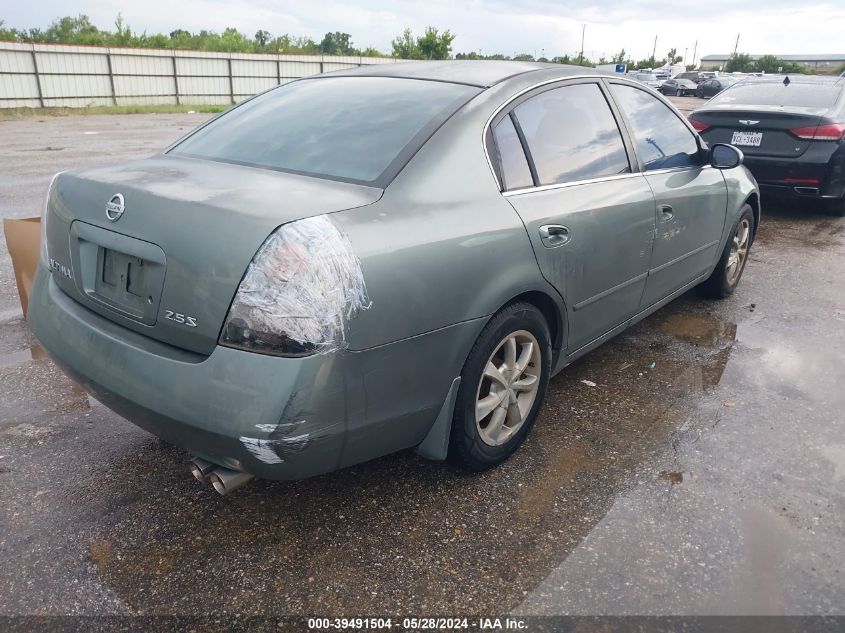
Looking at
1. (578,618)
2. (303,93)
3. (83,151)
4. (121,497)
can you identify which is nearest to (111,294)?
(121,497)

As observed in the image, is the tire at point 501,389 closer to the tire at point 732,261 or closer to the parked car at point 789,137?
the tire at point 732,261

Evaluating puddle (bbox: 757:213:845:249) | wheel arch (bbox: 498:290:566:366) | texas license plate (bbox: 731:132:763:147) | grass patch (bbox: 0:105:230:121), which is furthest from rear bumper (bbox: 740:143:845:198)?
grass patch (bbox: 0:105:230:121)

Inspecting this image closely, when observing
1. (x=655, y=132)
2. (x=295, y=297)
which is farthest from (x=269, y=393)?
(x=655, y=132)

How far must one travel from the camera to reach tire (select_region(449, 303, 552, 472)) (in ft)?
8.13

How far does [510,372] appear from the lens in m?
2.72

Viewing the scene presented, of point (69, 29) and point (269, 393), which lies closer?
point (269, 393)

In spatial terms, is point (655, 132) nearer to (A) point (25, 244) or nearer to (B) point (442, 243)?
(B) point (442, 243)

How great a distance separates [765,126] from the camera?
7.09m

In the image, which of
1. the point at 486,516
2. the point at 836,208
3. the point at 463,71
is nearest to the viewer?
the point at 486,516

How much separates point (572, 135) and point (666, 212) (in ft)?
2.64

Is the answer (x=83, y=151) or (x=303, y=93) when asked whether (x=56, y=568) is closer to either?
(x=303, y=93)

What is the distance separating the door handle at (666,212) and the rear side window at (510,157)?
110cm

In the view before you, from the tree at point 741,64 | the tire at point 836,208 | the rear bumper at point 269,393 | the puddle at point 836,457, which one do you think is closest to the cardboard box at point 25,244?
the rear bumper at point 269,393

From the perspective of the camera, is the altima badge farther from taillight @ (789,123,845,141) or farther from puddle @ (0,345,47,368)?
taillight @ (789,123,845,141)
